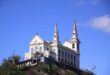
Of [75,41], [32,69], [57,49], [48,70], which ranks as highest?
[75,41]

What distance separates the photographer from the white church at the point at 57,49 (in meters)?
85.9

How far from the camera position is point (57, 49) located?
8738 centimetres

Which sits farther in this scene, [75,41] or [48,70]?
[75,41]

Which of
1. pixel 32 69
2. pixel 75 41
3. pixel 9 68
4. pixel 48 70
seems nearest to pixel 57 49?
pixel 75 41

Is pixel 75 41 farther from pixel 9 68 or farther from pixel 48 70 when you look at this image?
pixel 9 68

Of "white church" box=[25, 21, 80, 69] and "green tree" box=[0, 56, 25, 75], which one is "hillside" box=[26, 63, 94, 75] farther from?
"white church" box=[25, 21, 80, 69]

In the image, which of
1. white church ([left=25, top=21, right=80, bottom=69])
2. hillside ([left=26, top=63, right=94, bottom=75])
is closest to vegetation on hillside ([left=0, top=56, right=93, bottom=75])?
hillside ([left=26, top=63, right=94, bottom=75])

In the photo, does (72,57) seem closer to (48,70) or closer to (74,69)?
(74,69)

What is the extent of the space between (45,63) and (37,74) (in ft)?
11.5

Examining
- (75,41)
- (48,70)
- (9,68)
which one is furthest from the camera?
(75,41)

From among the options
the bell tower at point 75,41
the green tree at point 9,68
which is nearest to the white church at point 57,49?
the bell tower at point 75,41

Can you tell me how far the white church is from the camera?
85881mm

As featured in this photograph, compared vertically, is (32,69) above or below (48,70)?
above

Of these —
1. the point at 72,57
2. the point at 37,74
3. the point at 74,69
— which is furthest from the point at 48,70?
the point at 72,57
